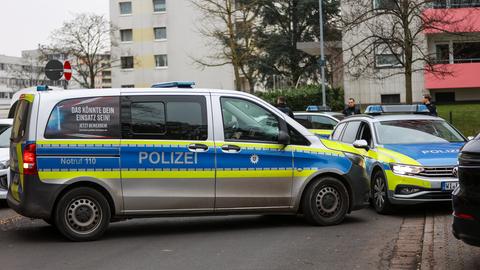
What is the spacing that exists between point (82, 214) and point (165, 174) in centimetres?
114

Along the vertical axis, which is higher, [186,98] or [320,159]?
[186,98]

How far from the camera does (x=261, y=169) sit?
819cm

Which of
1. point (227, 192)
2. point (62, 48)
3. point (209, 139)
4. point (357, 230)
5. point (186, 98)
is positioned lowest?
point (357, 230)

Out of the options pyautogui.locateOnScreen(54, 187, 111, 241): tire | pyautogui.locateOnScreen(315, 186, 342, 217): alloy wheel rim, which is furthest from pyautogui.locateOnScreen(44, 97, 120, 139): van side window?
pyautogui.locateOnScreen(315, 186, 342, 217): alloy wheel rim

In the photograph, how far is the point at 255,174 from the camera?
26.8 feet

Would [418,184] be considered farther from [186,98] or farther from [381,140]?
[186,98]

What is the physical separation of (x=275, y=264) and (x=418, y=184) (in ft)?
11.8

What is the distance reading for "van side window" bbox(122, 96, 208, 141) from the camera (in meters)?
7.85

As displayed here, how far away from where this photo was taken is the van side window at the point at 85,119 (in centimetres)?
761

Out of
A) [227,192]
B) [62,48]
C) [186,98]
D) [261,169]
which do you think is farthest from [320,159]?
[62,48]

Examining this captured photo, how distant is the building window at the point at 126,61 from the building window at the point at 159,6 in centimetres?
574

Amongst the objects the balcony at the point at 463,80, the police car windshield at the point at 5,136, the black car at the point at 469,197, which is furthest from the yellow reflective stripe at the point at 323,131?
the balcony at the point at 463,80

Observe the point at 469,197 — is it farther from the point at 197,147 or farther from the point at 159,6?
the point at 159,6

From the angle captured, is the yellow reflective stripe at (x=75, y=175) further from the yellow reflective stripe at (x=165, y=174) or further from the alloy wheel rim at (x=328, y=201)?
the alloy wheel rim at (x=328, y=201)
